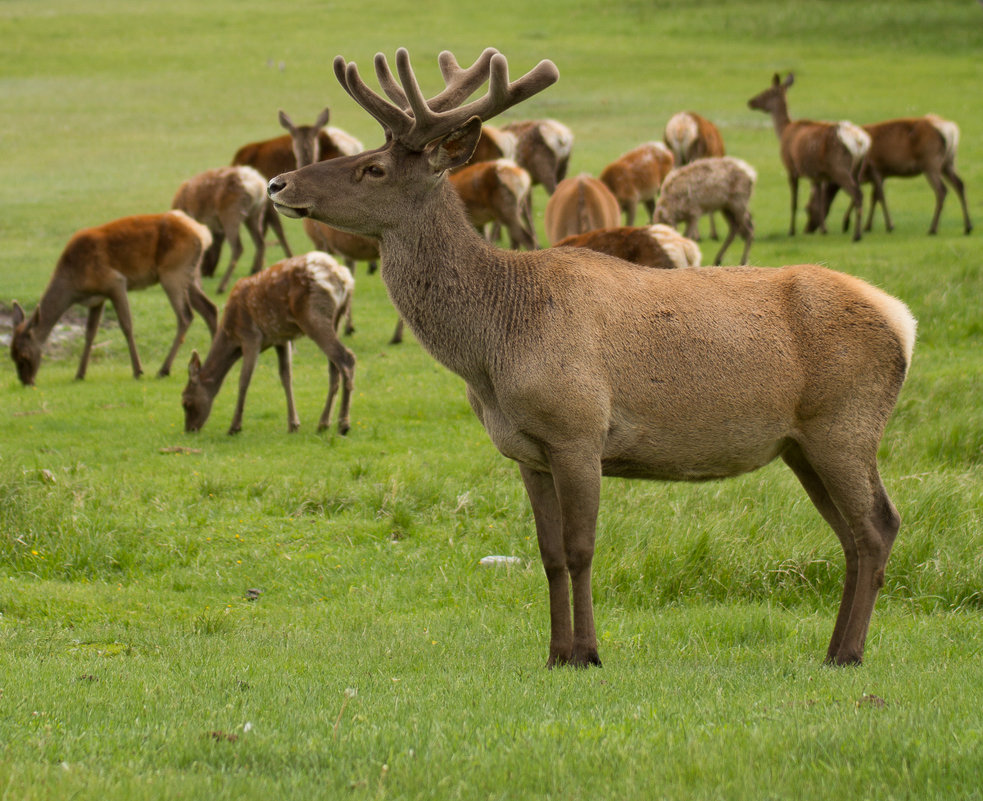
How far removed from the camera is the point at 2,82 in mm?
40594

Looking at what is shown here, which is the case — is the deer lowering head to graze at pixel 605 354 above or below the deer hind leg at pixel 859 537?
above

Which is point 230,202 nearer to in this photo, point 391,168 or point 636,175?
point 636,175

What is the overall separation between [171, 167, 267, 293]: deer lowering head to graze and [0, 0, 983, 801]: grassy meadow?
1.48 m

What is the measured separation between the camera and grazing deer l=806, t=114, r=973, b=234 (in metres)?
21.3

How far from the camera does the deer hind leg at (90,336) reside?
1422 centimetres

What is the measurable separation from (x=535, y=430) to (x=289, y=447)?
5987 mm

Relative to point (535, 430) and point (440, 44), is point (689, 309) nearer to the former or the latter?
point (535, 430)

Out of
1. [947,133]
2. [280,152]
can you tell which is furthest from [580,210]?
[947,133]

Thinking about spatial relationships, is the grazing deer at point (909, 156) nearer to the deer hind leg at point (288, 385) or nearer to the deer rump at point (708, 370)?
the deer hind leg at point (288, 385)

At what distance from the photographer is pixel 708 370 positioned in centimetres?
604

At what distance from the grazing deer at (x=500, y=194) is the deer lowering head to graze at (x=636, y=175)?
3553 mm

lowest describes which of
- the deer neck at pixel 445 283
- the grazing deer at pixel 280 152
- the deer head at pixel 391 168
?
the grazing deer at pixel 280 152

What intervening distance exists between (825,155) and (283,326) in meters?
12.6

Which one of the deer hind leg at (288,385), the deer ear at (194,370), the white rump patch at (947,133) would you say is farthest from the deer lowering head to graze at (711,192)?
the deer ear at (194,370)
